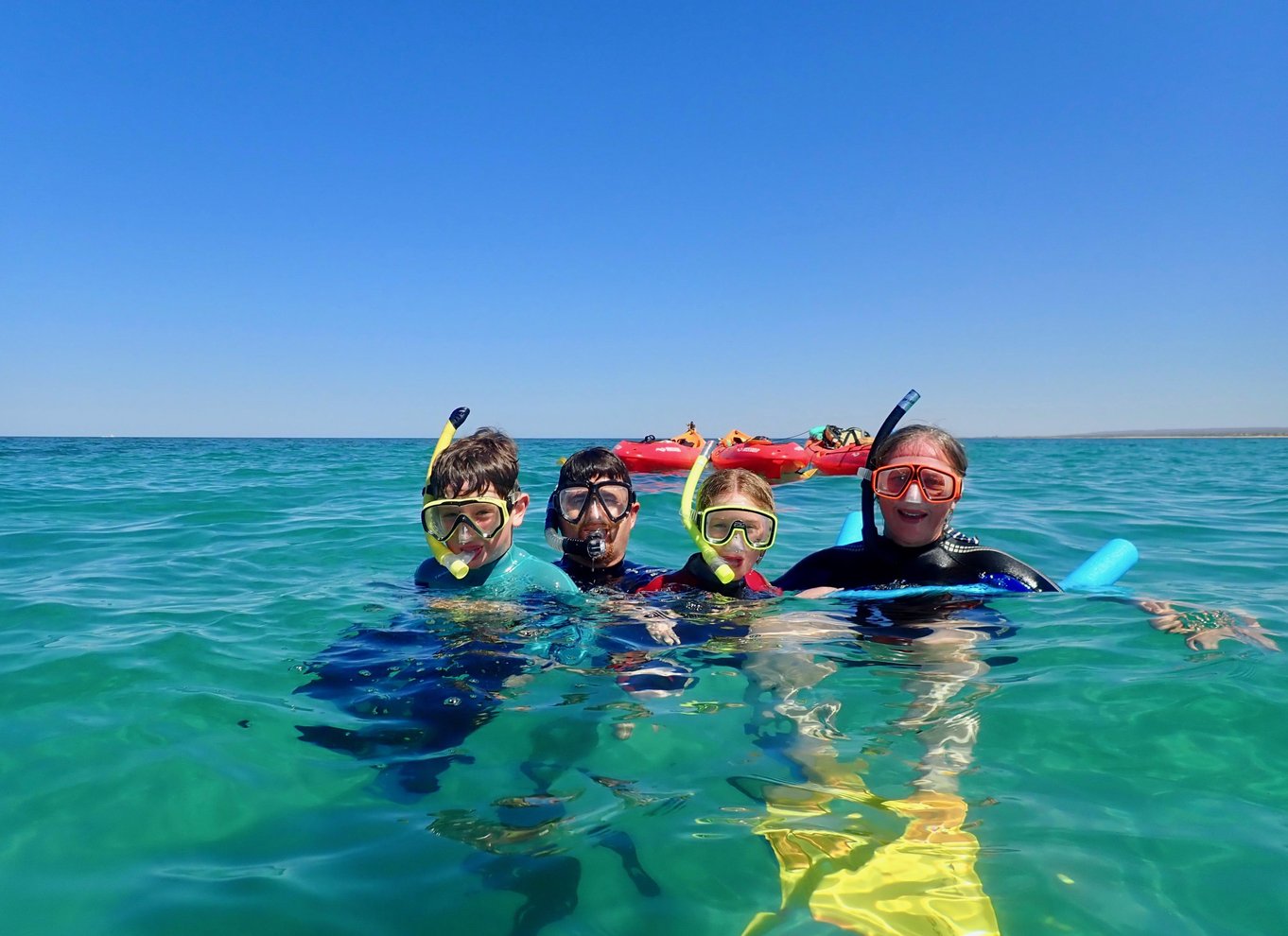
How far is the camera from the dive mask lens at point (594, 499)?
13.6ft

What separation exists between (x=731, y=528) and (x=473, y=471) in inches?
50.3

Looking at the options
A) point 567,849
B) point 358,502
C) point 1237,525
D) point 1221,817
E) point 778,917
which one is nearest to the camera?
point 778,917

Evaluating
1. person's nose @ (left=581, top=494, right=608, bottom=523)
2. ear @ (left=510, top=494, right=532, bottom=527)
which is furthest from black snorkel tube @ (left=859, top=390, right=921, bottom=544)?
ear @ (left=510, top=494, right=532, bottom=527)

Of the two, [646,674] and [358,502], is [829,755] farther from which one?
[358,502]

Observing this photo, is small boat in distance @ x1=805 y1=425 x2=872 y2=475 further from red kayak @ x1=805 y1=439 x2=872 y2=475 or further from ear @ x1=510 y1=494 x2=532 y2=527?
ear @ x1=510 y1=494 x2=532 y2=527

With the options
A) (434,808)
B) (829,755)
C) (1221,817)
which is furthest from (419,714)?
(1221,817)

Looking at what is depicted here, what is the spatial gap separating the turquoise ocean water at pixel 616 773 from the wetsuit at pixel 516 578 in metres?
0.12

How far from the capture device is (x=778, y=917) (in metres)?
1.77

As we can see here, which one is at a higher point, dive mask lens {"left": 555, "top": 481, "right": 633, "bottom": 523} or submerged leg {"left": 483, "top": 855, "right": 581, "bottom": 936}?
dive mask lens {"left": 555, "top": 481, "right": 633, "bottom": 523}

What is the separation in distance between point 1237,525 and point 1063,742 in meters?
7.91

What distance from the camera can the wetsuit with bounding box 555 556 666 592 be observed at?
4.26 m

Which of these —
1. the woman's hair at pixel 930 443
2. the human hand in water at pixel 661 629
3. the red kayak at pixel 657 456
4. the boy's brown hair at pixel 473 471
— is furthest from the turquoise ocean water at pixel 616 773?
the red kayak at pixel 657 456

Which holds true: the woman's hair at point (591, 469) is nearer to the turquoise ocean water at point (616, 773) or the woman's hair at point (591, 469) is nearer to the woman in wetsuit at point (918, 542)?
the turquoise ocean water at point (616, 773)

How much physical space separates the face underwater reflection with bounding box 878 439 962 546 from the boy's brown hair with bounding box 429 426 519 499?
1.87 meters
